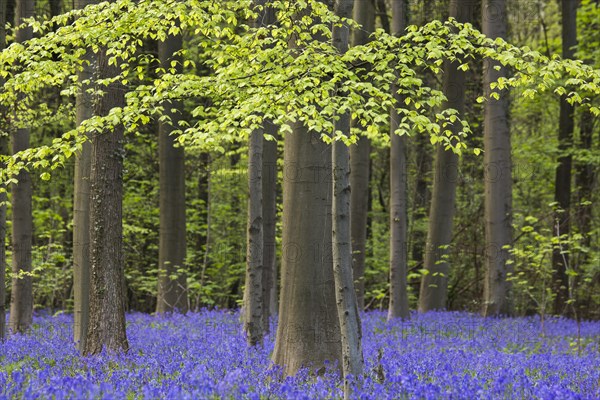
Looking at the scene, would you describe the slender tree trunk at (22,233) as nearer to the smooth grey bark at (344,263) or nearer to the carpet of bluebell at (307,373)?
the carpet of bluebell at (307,373)

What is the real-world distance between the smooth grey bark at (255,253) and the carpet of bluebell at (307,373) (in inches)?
15.2

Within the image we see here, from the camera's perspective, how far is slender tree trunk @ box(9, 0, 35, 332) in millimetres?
13867

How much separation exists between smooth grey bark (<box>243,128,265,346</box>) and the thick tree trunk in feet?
8.15

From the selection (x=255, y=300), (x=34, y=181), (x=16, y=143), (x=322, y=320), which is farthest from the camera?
(x=34, y=181)

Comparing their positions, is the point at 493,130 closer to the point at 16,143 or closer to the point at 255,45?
the point at 255,45

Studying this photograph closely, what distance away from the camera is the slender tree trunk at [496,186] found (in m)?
15.6

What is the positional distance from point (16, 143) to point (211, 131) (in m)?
9.78

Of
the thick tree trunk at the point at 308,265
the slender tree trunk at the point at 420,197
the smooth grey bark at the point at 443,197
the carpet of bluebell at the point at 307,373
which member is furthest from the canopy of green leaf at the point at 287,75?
the slender tree trunk at the point at 420,197

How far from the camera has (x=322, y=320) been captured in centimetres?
800

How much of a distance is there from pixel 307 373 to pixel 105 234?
12.6 feet

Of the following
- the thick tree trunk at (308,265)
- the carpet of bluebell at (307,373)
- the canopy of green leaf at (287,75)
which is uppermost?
the canopy of green leaf at (287,75)

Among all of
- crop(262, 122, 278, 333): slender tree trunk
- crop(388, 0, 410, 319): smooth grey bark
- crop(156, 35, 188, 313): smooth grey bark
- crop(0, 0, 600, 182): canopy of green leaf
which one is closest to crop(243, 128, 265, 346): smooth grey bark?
crop(262, 122, 278, 333): slender tree trunk

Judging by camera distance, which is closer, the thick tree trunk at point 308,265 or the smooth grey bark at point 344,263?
the smooth grey bark at point 344,263

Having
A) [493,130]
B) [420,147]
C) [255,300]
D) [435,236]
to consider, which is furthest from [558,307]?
[255,300]
